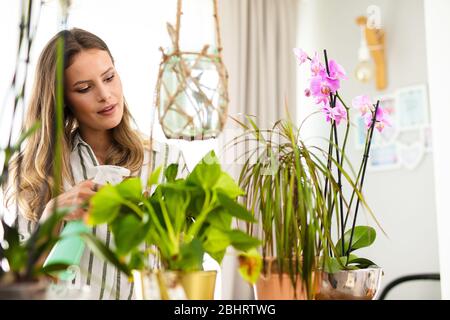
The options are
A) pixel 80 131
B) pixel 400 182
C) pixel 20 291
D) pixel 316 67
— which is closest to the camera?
pixel 20 291

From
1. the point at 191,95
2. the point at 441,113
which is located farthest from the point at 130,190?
the point at 441,113

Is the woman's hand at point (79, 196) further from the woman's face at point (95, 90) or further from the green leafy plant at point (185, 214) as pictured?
the woman's face at point (95, 90)

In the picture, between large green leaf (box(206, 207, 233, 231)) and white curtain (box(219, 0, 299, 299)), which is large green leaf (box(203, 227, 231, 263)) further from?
white curtain (box(219, 0, 299, 299))

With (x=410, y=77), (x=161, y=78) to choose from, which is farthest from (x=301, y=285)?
(x=410, y=77)

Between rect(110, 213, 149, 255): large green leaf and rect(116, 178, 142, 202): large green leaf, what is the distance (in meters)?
0.07

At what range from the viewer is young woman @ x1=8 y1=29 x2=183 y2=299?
151cm

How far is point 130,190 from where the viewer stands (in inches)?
29.6

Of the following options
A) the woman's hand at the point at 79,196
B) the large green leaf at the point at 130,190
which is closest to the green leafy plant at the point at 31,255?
the large green leaf at the point at 130,190

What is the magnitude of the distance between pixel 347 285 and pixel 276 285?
0.15 meters

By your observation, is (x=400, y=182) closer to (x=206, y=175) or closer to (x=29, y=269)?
(x=206, y=175)

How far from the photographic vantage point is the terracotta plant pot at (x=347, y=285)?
87 centimetres
